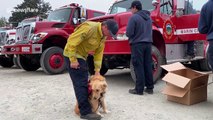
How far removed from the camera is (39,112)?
474cm

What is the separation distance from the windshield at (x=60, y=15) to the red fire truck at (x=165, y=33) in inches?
93.4

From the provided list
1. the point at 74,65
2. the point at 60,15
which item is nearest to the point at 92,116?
the point at 74,65

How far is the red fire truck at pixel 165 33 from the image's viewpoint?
6.64 metres

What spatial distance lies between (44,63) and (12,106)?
363cm

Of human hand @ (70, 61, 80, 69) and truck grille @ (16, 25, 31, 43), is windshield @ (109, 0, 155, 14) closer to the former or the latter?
truck grille @ (16, 25, 31, 43)

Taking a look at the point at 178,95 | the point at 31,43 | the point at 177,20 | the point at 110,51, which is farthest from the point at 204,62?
the point at 31,43

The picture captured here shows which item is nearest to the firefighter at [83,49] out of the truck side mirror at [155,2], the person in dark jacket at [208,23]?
the person in dark jacket at [208,23]

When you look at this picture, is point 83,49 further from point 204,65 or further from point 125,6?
point 204,65

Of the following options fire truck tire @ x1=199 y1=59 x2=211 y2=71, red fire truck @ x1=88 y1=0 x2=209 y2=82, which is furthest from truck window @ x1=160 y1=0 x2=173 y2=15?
fire truck tire @ x1=199 y1=59 x2=211 y2=71

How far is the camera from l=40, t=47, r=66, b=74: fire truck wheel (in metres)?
8.73

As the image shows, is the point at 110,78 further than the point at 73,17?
No

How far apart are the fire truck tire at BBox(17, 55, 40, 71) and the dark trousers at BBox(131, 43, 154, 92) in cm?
496

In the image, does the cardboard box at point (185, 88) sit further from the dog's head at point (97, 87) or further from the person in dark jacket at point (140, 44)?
the dog's head at point (97, 87)

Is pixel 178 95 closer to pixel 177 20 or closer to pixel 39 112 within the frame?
pixel 39 112
